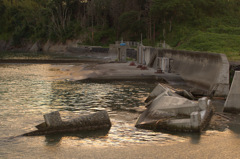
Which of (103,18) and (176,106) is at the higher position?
(103,18)

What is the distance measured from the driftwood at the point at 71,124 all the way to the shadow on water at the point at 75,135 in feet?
1.04

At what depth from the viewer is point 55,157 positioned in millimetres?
12695

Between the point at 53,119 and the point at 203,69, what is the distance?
55.5ft

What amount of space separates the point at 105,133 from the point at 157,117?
2876 mm

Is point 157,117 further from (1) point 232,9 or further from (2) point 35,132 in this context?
(1) point 232,9

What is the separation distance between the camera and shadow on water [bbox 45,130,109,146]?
14461 millimetres

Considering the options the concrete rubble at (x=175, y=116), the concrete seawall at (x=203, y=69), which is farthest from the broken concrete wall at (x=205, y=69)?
the concrete rubble at (x=175, y=116)

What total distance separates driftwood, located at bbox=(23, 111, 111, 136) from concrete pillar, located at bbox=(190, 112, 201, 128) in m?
3.91

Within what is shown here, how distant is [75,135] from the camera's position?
50.4 ft

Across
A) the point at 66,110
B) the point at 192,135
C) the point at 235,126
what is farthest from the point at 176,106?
the point at 66,110

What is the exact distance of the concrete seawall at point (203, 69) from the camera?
24594mm

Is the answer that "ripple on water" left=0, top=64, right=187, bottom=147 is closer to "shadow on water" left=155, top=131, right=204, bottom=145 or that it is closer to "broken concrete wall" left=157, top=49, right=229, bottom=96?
"shadow on water" left=155, top=131, right=204, bottom=145

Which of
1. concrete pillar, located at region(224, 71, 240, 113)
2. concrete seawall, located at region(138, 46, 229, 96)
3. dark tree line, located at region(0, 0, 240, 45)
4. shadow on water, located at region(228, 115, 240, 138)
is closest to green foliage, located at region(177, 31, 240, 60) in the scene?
concrete seawall, located at region(138, 46, 229, 96)

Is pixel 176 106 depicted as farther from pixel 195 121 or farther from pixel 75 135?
pixel 75 135
